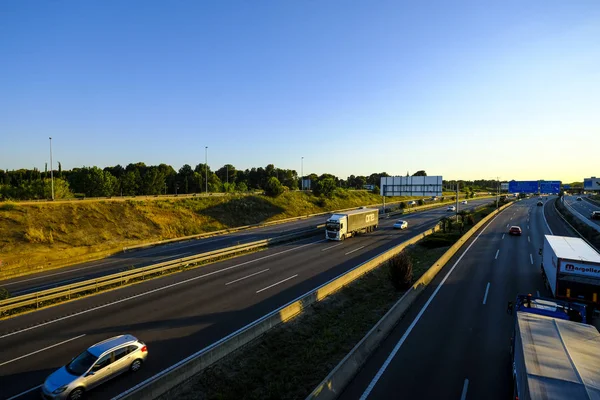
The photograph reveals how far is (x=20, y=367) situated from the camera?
12555mm

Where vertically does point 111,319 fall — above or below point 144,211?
below

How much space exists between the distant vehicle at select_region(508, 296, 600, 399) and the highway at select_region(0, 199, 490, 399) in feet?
39.3

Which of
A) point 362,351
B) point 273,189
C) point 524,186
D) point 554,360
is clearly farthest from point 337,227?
point 524,186

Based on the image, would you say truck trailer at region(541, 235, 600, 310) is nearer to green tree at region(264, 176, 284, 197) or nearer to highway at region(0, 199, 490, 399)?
highway at region(0, 199, 490, 399)

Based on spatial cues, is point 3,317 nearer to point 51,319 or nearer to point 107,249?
point 51,319

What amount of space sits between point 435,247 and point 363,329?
23.9m

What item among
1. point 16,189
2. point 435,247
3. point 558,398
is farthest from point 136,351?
point 16,189

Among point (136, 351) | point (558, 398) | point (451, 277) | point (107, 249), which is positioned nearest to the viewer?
point (558, 398)

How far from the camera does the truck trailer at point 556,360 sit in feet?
24.7

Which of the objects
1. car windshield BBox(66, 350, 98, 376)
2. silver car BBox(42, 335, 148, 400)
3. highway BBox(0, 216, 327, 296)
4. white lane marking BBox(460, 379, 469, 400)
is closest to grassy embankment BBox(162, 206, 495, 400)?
silver car BBox(42, 335, 148, 400)

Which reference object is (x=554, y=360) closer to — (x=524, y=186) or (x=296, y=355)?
(x=296, y=355)

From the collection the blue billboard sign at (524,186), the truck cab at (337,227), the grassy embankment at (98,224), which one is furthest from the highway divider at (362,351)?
the blue billboard sign at (524,186)

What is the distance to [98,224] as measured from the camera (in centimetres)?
Result: 4156

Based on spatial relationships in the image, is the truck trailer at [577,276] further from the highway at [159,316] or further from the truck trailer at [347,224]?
the truck trailer at [347,224]
